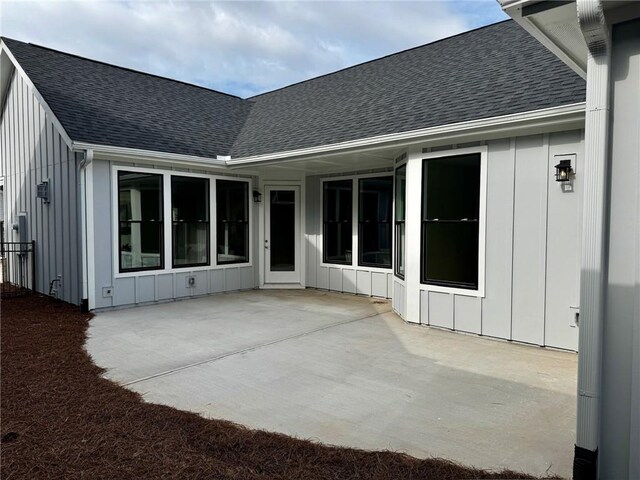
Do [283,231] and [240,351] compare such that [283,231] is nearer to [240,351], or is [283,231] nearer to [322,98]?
[322,98]

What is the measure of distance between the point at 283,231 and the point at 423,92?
4.12m

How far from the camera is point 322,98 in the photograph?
9.36m

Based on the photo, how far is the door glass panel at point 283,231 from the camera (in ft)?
30.6

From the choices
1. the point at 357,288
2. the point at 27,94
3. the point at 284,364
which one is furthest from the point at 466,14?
the point at 27,94

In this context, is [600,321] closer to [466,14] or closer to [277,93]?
[466,14]

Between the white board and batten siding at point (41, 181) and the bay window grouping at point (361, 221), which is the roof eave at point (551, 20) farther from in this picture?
the white board and batten siding at point (41, 181)

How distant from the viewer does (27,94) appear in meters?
8.38

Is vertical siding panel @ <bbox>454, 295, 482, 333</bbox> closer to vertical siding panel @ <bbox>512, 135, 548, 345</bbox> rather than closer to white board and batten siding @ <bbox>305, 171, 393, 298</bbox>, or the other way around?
vertical siding panel @ <bbox>512, 135, 548, 345</bbox>

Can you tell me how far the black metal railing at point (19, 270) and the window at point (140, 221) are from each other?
2.84 metres

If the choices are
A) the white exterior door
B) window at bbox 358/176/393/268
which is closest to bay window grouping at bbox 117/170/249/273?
the white exterior door

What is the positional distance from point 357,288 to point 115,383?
5.35 metres

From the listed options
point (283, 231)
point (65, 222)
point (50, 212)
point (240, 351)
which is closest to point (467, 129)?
point (240, 351)

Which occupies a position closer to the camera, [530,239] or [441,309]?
[530,239]

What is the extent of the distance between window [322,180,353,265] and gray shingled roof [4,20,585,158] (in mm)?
1391
